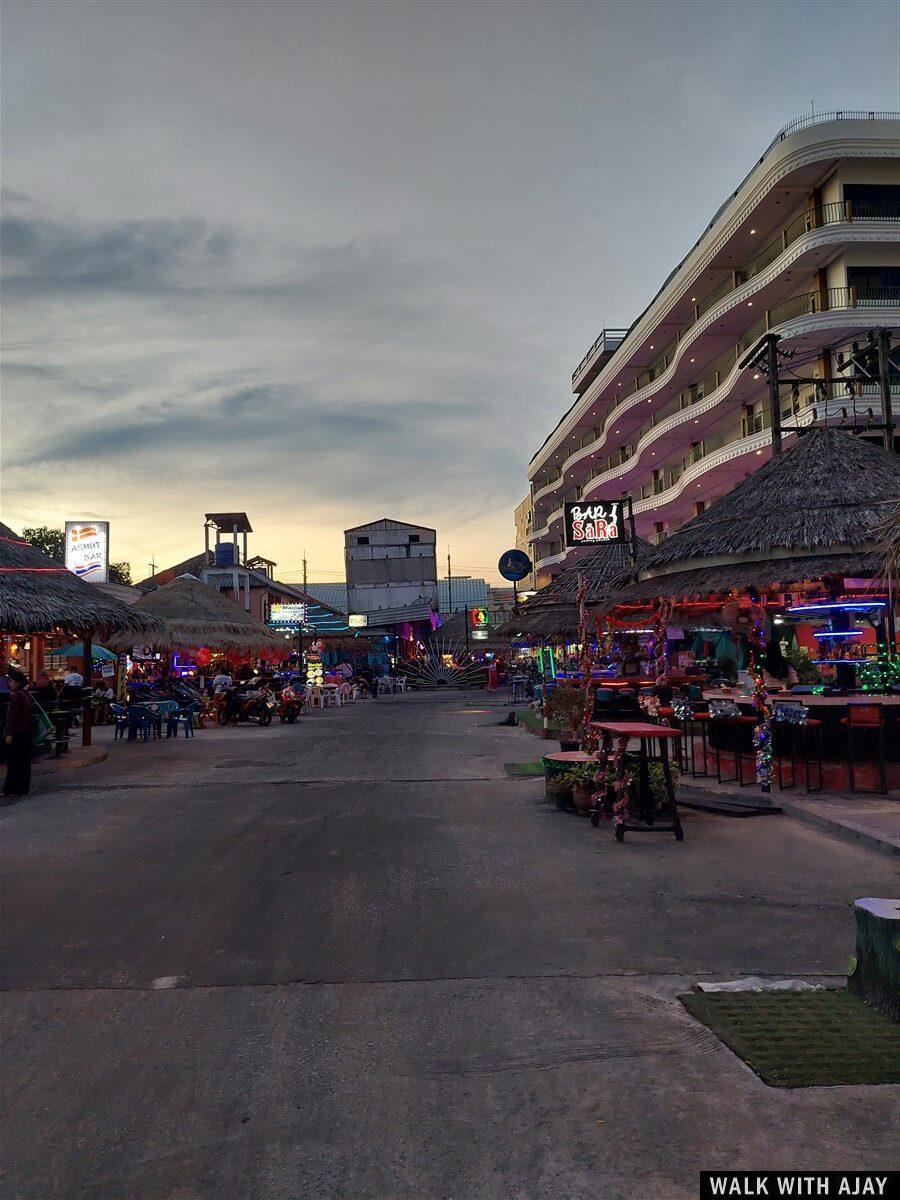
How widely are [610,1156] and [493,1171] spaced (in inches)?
17.3

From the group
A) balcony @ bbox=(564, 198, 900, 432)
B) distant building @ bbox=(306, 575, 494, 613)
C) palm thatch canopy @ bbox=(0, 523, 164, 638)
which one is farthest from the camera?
distant building @ bbox=(306, 575, 494, 613)

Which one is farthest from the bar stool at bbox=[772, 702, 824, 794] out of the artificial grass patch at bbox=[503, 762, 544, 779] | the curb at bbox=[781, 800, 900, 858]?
the artificial grass patch at bbox=[503, 762, 544, 779]

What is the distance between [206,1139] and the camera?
314cm

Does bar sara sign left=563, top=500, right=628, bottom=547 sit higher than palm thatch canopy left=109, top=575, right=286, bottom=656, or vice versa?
bar sara sign left=563, top=500, right=628, bottom=547

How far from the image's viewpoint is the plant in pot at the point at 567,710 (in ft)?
47.0

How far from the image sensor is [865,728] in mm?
10102

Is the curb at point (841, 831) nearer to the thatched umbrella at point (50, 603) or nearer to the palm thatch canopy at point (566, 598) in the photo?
the palm thatch canopy at point (566, 598)

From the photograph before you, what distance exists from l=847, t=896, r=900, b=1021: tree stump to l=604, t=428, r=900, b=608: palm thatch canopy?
726 centimetres

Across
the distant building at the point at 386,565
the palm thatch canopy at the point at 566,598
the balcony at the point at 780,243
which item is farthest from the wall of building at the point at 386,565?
the palm thatch canopy at the point at 566,598

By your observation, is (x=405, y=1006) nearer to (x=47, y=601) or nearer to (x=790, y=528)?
(x=790, y=528)

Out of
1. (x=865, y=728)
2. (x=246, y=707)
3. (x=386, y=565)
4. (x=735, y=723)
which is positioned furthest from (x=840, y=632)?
(x=386, y=565)

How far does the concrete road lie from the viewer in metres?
2.97

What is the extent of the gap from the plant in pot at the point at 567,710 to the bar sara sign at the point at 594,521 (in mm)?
3828

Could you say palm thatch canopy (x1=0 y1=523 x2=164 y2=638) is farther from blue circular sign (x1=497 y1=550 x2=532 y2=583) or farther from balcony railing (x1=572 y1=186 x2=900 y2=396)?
balcony railing (x1=572 y1=186 x2=900 y2=396)
